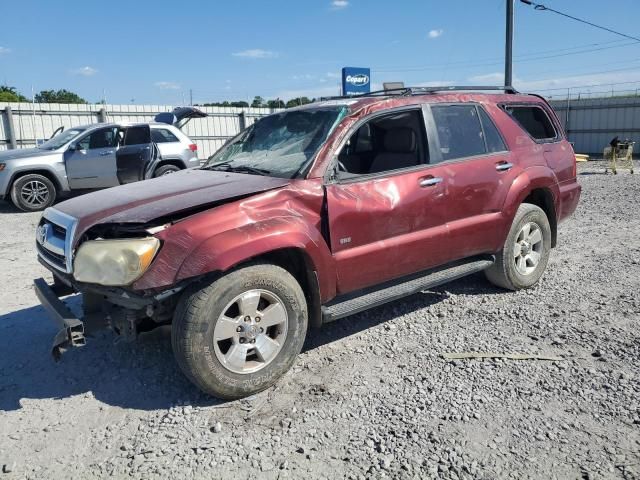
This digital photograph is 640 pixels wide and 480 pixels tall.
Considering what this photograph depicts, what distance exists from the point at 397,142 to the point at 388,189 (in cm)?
74

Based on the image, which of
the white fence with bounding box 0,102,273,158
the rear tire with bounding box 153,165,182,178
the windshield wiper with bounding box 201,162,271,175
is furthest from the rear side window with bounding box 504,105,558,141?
the white fence with bounding box 0,102,273,158

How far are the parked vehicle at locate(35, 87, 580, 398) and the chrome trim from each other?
0.05ft

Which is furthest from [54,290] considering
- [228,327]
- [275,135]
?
[275,135]

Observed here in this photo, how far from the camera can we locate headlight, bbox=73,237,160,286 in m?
3.04

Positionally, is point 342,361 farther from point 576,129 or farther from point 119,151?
point 576,129

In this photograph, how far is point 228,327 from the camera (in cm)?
328

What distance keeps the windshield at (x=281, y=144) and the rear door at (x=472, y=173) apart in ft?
3.35

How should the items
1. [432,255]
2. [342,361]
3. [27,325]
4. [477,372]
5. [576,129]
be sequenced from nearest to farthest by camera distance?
1. [477,372]
2. [342,361]
3. [432,255]
4. [27,325]
5. [576,129]

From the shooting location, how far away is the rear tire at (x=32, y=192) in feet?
35.0

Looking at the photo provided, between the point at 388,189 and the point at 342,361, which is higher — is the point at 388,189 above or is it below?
above

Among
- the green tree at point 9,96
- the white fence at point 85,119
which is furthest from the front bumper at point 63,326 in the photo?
the green tree at point 9,96

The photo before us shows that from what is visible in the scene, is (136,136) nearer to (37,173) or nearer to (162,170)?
(162,170)

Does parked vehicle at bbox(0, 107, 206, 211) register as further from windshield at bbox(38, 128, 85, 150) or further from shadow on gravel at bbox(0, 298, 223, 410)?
shadow on gravel at bbox(0, 298, 223, 410)

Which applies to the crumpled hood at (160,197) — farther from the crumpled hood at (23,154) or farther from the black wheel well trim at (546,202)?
the crumpled hood at (23,154)
